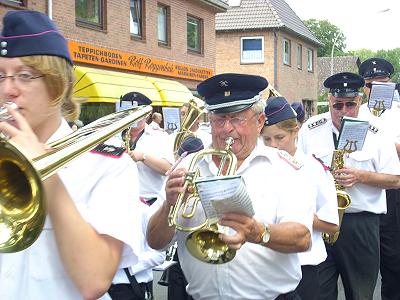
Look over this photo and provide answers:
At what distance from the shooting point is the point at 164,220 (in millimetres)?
3068

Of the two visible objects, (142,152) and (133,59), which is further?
(133,59)

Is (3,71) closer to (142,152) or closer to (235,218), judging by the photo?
(235,218)

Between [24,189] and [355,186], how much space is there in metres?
3.72

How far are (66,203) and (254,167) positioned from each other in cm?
142

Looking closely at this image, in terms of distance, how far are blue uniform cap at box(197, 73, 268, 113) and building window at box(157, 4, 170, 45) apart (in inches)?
698

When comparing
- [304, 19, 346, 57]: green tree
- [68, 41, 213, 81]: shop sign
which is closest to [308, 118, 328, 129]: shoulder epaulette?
[68, 41, 213, 81]: shop sign

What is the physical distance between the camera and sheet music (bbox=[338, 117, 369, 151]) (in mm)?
4945

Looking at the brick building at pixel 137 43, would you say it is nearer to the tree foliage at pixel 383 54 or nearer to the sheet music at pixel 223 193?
the sheet music at pixel 223 193

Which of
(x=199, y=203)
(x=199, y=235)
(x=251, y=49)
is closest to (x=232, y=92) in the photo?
(x=199, y=203)

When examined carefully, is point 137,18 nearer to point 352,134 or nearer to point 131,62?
point 131,62

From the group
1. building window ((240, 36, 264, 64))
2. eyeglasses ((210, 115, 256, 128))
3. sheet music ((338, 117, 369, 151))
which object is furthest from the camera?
building window ((240, 36, 264, 64))

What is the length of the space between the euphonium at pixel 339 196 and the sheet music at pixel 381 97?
5.72 feet

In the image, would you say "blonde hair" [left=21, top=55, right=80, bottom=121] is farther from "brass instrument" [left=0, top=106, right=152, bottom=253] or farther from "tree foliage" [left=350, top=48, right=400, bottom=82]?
"tree foliage" [left=350, top=48, right=400, bottom=82]

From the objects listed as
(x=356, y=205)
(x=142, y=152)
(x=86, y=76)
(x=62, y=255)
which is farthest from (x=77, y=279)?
(x=86, y=76)
